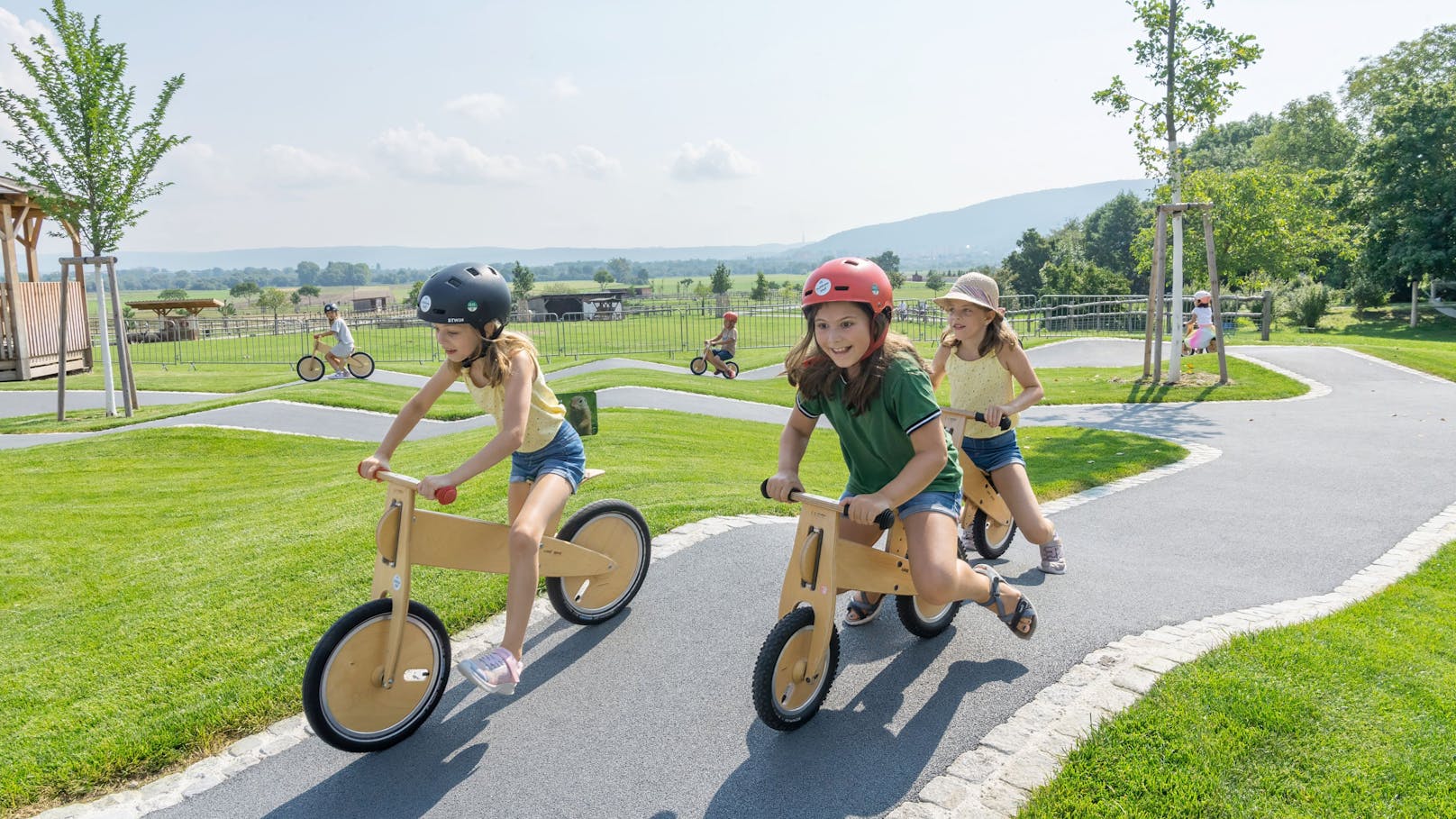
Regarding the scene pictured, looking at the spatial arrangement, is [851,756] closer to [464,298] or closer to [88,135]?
[464,298]

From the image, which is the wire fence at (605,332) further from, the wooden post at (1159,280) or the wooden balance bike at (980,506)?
the wooden balance bike at (980,506)

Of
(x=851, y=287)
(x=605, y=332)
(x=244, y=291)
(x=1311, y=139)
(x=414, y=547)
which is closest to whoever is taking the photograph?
(x=851, y=287)

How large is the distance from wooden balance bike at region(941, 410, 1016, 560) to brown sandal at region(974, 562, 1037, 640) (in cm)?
86

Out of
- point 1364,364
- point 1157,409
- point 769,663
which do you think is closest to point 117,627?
point 769,663

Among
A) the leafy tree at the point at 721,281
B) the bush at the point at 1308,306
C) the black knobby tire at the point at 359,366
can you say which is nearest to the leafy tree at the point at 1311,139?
the bush at the point at 1308,306

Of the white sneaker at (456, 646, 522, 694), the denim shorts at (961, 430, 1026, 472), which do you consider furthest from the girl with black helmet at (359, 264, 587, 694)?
the denim shorts at (961, 430, 1026, 472)

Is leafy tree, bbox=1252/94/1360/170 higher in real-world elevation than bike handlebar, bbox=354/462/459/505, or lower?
higher

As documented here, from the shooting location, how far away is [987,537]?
662 cm

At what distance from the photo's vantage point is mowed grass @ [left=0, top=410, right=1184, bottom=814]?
4301 millimetres

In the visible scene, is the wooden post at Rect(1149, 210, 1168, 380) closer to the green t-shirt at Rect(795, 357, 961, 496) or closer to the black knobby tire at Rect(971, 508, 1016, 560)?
the black knobby tire at Rect(971, 508, 1016, 560)

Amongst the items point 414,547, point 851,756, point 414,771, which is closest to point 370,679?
point 414,771

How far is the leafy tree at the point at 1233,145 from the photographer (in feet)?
219

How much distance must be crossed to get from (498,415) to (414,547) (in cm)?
82

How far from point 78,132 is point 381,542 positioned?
17.1m
